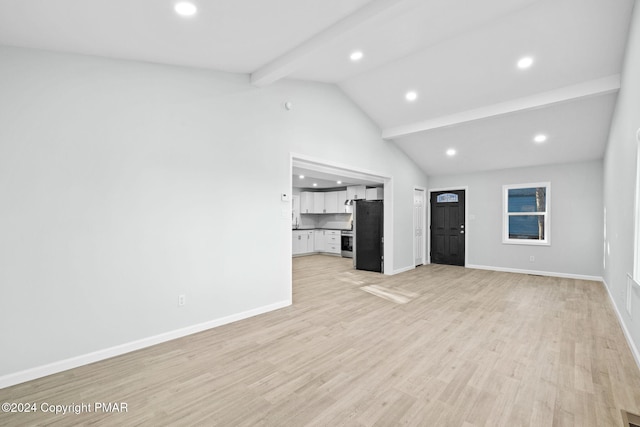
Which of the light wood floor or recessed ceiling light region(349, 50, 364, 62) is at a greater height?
recessed ceiling light region(349, 50, 364, 62)

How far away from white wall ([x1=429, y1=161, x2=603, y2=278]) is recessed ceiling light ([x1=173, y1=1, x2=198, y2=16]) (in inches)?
285

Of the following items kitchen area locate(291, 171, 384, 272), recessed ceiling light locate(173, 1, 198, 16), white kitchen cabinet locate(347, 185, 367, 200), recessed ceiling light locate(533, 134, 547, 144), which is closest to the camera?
recessed ceiling light locate(173, 1, 198, 16)

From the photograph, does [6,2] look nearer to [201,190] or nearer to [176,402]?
[201,190]

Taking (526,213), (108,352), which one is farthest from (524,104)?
(108,352)

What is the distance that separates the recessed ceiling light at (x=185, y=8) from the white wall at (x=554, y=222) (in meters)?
7.25

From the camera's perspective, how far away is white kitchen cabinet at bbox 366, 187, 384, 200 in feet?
23.7

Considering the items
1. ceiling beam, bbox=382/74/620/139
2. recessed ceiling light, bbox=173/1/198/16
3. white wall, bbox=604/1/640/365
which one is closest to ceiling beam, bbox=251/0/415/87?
recessed ceiling light, bbox=173/1/198/16

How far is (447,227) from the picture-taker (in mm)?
7969

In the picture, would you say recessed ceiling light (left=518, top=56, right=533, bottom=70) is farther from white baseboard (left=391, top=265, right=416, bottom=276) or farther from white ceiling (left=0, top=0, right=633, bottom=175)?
white baseboard (left=391, top=265, right=416, bottom=276)

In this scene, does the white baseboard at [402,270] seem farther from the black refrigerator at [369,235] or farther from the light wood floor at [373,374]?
the light wood floor at [373,374]

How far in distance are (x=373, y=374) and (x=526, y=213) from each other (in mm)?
6324

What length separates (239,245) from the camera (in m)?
3.65

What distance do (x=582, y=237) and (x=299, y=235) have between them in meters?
7.10

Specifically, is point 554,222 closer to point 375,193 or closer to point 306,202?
point 375,193
